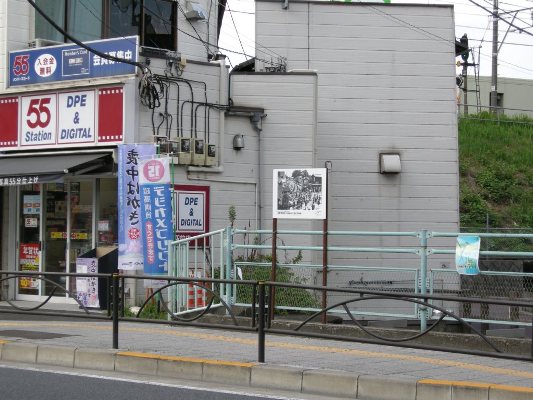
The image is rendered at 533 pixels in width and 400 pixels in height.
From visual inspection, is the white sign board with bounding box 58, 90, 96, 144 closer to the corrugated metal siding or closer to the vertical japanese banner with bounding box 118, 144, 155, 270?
the vertical japanese banner with bounding box 118, 144, 155, 270

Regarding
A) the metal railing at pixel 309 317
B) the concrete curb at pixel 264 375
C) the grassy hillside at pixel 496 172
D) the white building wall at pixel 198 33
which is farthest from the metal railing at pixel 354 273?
the grassy hillside at pixel 496 172

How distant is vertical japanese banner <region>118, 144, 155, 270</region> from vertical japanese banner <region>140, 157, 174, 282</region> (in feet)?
0.96

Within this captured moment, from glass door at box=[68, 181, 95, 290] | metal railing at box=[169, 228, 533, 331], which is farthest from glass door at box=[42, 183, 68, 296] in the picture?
metal railing at box=[169, 228, 533, 331]

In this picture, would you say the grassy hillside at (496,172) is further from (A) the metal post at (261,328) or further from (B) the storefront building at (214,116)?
(A) the metal post at (261,328)

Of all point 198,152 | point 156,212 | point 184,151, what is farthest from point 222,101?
point 156,212

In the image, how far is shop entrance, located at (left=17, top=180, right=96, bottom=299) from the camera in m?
18.1

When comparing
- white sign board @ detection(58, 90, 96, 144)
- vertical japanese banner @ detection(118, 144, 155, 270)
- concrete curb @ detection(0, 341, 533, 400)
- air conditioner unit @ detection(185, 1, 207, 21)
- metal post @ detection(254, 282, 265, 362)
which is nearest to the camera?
concrete curb @ detection(0, 341, 533, 400)

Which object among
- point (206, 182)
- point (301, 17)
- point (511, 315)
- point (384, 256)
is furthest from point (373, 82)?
point (511, 315)

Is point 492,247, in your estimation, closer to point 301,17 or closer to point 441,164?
point 441,164

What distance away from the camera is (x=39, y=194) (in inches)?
734

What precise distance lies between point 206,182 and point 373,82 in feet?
18.3

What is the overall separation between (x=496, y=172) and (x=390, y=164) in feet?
50.5

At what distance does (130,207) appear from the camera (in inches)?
633

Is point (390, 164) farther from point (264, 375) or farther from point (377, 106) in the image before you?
point (264, 375)
